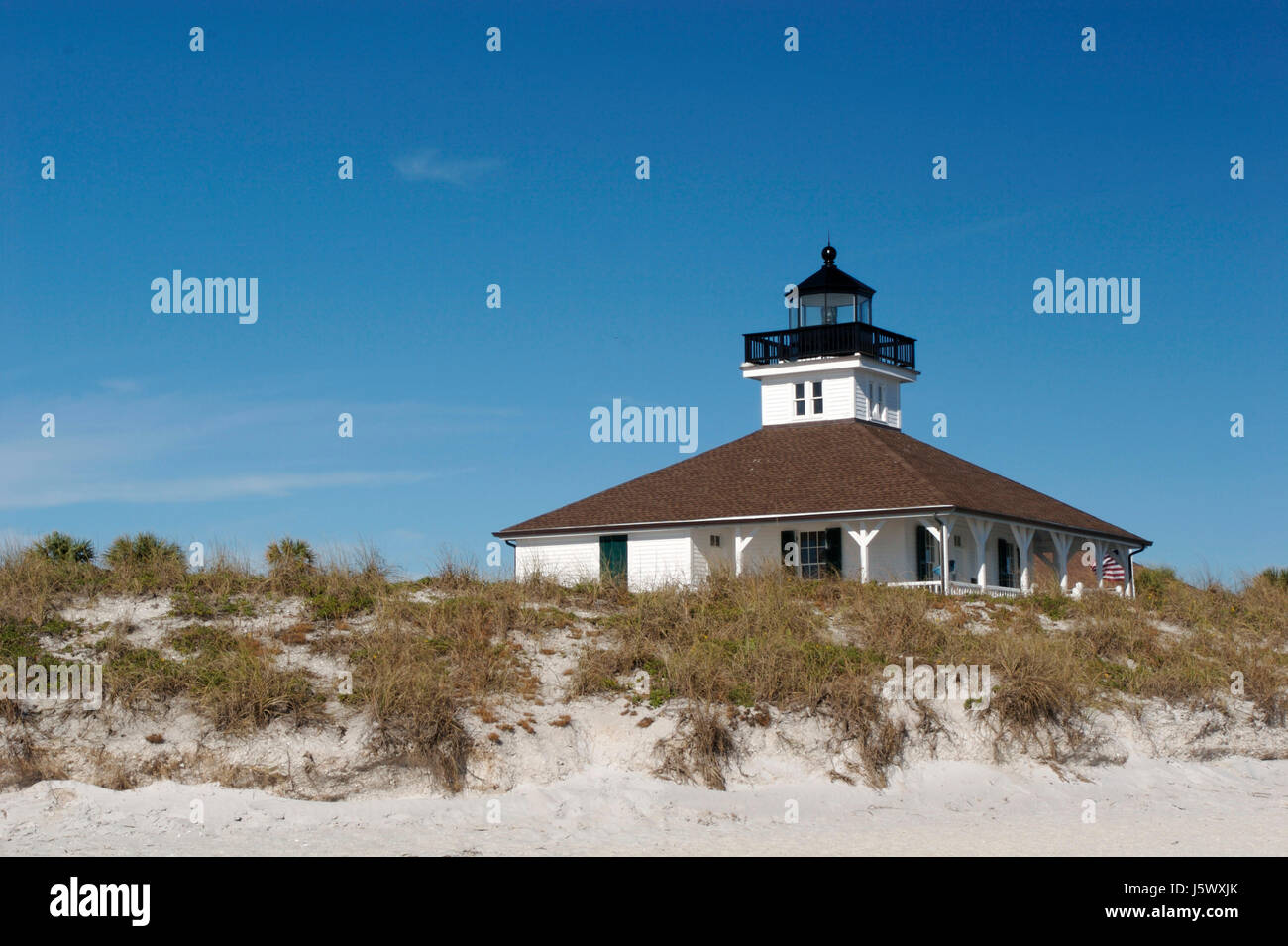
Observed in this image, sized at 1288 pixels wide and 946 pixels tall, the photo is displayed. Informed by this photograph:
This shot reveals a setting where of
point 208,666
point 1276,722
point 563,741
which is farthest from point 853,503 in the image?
point 208,666

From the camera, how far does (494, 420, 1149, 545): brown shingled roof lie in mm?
33312

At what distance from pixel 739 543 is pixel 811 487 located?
2.26 metres

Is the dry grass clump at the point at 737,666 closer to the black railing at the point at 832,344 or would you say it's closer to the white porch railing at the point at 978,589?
the white porch railing at the point at 978,589

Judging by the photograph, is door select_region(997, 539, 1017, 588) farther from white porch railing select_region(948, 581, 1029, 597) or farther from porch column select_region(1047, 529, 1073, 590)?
white porch railing select_region(948, 581, 1029, 597)

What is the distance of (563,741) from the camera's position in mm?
19141

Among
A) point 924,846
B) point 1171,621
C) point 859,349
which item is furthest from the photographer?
point 859,349

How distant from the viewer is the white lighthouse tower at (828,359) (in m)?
38.7

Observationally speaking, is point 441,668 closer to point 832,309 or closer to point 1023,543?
point 1023,543

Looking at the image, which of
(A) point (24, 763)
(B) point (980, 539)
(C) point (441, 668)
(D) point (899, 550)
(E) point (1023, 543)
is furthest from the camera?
(E) point (1023, 543)

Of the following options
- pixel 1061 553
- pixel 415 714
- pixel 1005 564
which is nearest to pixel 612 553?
pixel 1005 564

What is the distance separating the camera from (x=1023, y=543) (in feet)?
116

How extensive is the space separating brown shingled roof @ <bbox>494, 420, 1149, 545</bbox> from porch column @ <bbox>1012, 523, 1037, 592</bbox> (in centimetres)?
44
